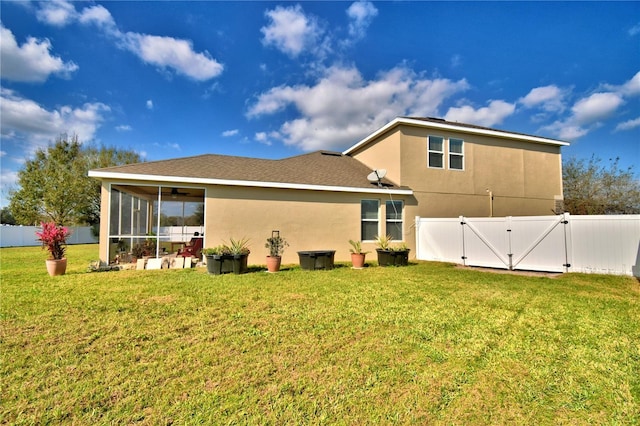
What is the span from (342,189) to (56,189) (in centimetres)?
2592

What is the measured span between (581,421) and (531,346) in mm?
1459

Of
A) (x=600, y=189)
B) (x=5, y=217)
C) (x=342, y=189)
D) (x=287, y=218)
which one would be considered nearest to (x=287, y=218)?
(x=287, y=218)

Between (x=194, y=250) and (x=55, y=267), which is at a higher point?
(x=194, y=250)

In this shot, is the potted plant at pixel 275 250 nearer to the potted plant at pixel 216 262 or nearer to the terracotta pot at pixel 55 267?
the potted plant at pixel 216 262

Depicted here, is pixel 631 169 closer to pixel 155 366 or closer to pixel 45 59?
pixel 155 366

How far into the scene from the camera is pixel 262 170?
450 inches

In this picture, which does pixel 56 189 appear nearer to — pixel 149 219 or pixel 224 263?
pixel 149 219

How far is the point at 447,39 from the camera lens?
11.8 metres

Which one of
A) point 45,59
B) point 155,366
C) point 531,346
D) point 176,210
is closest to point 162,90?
point 45,59

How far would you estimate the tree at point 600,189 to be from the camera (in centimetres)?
1567

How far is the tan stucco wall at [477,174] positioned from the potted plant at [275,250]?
5641 millimetres

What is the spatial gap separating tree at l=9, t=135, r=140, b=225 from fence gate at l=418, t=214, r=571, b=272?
26994 mm

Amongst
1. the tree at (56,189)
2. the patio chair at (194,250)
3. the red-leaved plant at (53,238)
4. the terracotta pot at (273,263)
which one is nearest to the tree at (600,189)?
the terracotta pot at (273,263)

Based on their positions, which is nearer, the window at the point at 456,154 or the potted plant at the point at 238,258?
the potted plant at the point at 238,258
